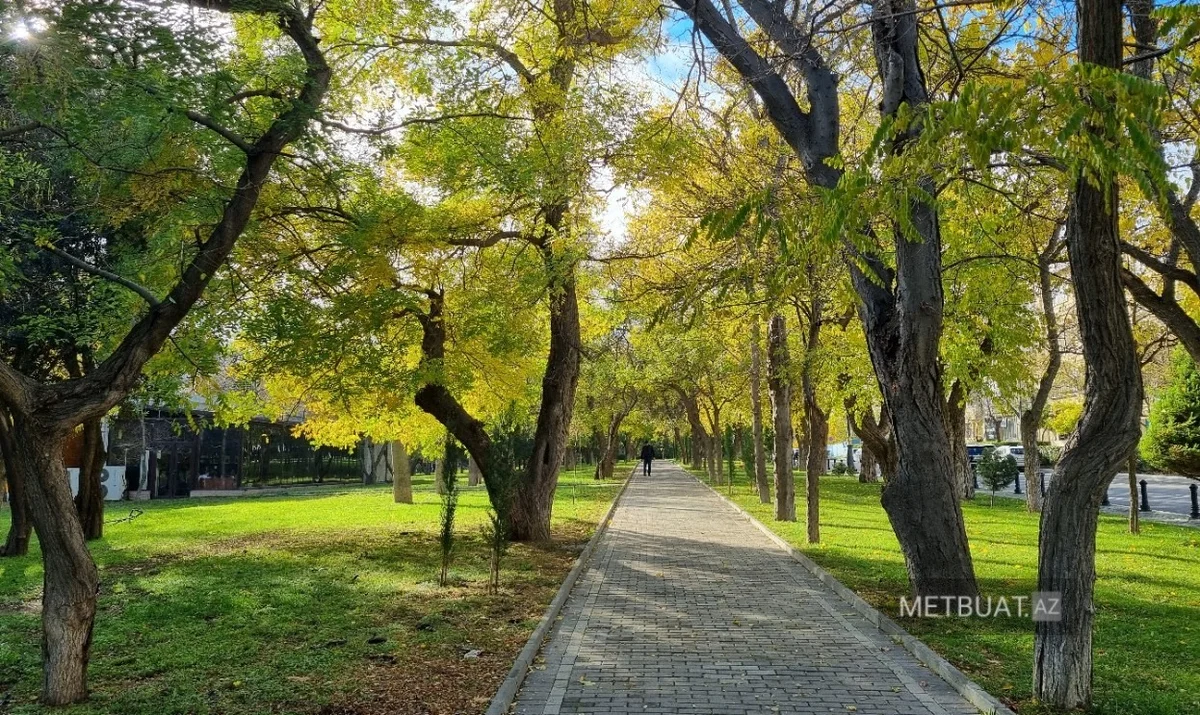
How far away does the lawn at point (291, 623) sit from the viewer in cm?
588

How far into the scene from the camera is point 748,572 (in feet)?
39.2

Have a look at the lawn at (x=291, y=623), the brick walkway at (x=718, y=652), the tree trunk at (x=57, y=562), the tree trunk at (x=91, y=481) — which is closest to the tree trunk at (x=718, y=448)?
the lawn at (x=291, y=623)

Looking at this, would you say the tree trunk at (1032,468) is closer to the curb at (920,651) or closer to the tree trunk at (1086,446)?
the curb at (920,651)

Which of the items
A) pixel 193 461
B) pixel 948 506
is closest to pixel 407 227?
pixel 948 506

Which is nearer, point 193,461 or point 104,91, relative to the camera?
point 104,91

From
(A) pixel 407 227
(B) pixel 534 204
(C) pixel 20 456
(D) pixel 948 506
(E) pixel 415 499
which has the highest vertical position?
(B) pixel 534 204

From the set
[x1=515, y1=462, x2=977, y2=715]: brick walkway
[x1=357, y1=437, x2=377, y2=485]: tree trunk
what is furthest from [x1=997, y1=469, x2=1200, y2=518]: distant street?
[x1=357, y1=437, x2=377, y2=485]: tree trunk

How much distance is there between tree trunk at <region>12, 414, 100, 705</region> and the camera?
17.9 feet

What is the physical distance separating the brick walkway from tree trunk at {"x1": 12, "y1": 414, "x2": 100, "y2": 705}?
307 cm

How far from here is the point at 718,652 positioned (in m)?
7.14

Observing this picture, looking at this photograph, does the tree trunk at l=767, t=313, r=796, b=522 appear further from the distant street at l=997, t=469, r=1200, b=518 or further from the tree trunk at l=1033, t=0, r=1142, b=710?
the tree trunk at l=1033, t=0, r=1142, b=710

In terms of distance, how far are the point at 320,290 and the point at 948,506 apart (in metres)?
8.55

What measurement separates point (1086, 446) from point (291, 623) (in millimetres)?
7417

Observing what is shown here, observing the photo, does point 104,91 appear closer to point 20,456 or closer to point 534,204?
point 20,456
